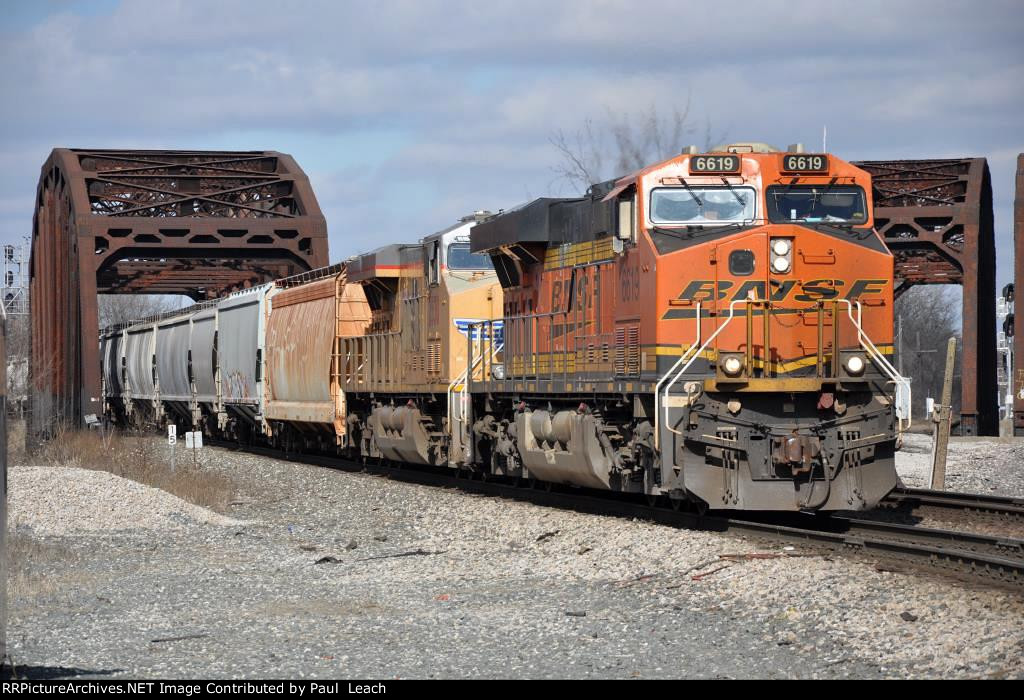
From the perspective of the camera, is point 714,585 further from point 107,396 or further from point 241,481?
point 107,396

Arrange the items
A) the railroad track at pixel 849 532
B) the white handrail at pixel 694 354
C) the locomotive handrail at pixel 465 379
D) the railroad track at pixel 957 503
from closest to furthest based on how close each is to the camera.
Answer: the railroad track at pixel 849 532, the white handrail at pixel 694 354, the railroad track at pixel 957 503, the locomotive handrail at pixel 465 379

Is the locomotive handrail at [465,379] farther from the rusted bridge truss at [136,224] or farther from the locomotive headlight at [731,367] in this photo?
the rusted bridge truss at [136,224]

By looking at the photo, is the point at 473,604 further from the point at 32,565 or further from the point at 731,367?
the point at 32,565

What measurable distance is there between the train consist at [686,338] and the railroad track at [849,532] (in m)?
0.38

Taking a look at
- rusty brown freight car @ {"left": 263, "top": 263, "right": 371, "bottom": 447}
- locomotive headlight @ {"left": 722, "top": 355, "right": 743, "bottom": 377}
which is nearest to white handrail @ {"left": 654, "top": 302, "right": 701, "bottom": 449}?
locomotive headlight @ {"left": 722, "top": 355, "right": 743, "bottom": 377}

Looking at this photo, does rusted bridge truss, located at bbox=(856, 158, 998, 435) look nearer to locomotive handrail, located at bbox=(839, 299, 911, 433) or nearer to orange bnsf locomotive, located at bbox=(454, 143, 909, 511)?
orange bnsf locomotive, located at bbox=(454, 143, 909, 511)

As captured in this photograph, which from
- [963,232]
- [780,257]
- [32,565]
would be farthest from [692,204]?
[963,232]

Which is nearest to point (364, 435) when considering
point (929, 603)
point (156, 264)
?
point (929, 603)

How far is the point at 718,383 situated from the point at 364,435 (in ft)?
38.7

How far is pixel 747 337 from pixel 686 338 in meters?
0.61

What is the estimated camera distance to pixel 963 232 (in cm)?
3622

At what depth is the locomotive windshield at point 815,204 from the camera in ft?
43.2

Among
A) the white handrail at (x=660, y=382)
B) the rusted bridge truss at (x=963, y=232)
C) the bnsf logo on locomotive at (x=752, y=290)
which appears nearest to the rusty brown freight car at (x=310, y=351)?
the white handrail at (x=660, y=382)

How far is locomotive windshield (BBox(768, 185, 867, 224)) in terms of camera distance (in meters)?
13.2
